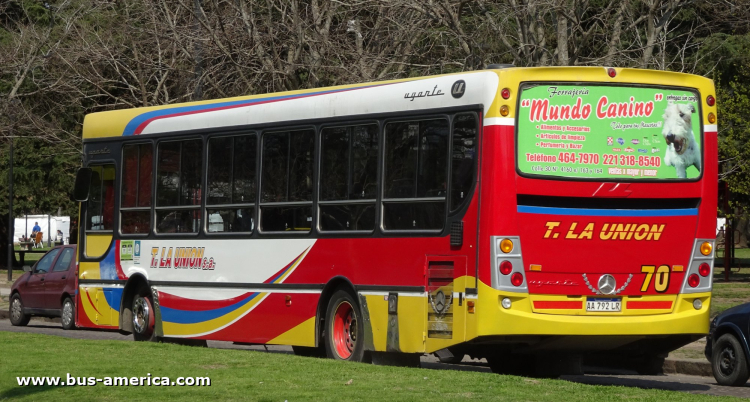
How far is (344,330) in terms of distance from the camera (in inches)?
554

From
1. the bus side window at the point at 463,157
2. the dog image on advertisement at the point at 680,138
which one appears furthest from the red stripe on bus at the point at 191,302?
the dog image on advertisement at the point at 680,138

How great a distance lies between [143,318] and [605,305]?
7.32 meters

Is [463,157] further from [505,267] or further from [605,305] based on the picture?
[605,305]

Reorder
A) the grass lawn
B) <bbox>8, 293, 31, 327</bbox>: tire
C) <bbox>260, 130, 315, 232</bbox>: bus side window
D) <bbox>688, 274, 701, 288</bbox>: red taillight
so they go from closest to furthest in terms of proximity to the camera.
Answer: the grass lawn, <bbox>688, 274, 701, 288</bbox>: red taillight, <bbox>260, 130, 315, 232</bbox>: bus side window, <bbox>8, 293, 31, 327</bbox>: tire

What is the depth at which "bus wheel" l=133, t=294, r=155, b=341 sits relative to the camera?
56.4ft

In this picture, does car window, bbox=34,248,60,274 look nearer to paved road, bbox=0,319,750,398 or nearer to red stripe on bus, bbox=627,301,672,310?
paved road, bbox=0,319,750,398

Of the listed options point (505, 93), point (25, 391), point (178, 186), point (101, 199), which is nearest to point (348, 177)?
point (505, 93)

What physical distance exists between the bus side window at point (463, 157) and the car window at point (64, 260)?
12755 millimetres

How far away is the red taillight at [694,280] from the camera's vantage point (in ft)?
41.6

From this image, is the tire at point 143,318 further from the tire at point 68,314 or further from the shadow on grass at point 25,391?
the shadow on grass at point 25,391

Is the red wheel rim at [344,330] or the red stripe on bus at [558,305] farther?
the red wheel rim at [344,330]

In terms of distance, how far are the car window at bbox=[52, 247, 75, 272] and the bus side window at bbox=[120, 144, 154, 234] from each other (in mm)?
6179

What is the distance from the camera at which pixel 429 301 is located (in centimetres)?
1267

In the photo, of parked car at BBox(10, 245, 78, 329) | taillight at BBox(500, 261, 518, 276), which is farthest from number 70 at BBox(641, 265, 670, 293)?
parked car at BBox(10, 245, 78, 329)
